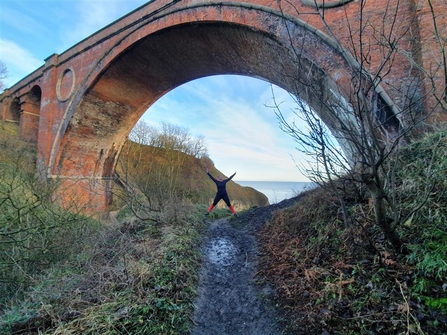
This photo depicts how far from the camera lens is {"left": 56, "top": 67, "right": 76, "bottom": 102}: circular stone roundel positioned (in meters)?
11.7

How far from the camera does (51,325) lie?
2.42m

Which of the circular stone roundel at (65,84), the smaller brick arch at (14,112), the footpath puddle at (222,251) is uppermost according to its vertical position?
the smaller brick arch at (14,112)

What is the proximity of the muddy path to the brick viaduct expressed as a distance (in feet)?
8.11

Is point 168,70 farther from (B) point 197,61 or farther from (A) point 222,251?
(A) point 222,251

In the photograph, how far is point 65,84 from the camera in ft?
39.9

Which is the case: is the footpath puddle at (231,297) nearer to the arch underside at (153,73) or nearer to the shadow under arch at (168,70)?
the shadow under arch at (168,70)

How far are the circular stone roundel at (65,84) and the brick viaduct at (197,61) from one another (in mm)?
58

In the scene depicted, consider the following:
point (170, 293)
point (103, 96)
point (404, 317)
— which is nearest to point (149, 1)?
point (103, 96)

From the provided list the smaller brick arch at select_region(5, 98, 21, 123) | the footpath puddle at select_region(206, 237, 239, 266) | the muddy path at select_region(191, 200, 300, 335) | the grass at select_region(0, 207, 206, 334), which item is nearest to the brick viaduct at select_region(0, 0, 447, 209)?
the smaller brick arch at select_region(5, 98, 21, 123)

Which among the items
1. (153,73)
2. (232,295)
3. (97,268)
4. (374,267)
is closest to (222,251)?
(232,295)

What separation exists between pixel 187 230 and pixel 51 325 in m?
2.92

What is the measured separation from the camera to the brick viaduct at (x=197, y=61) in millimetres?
4730

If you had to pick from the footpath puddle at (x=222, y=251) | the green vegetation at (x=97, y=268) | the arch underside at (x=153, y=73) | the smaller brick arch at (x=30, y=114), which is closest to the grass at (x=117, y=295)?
the green vegetation at (x=97, y=268)

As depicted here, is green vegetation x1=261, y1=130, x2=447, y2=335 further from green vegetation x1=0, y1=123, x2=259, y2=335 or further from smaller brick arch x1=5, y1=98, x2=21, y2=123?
smaller brick arch x1=5, y1=98, x2=21, y2=123
